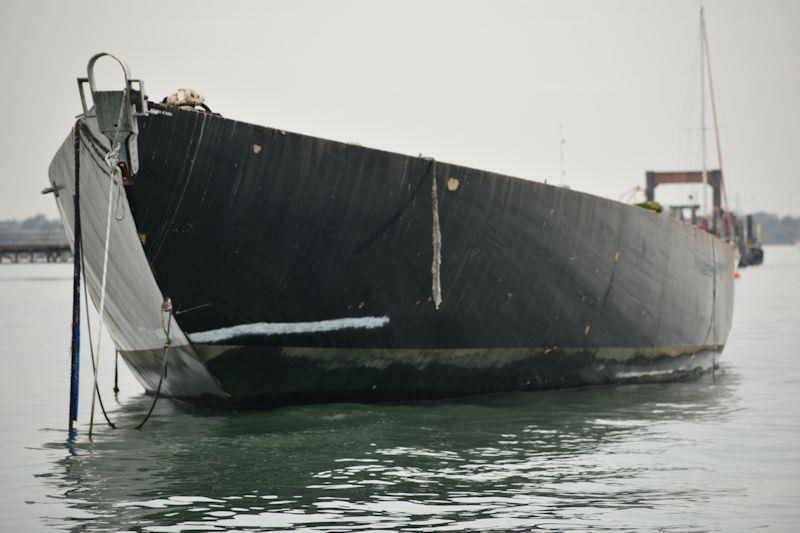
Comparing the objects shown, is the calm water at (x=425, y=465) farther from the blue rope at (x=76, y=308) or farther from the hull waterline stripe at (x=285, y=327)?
the hull waterline stripe at (x=285, y=327)

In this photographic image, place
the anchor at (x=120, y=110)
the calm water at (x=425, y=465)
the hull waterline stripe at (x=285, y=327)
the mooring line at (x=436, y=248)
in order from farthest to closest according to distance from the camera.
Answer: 1. the mooring line at (x=436, y=248)
2. the hull waterline stripe at (x=285, y=327)
3. the anchor at (x=120, y=110)
4. the calm water at (x=425, y=465)

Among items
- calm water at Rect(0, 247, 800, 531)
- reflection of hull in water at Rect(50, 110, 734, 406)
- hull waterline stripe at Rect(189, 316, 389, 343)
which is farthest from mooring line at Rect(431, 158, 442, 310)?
calm water at Rect(0, 247, 800, 531)

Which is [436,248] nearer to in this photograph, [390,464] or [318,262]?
[318,262]

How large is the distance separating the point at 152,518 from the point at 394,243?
4115mm

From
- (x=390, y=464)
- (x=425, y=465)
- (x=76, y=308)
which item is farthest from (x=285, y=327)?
(x=425, y=465)

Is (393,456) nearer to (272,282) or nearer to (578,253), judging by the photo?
Result: (272,282)

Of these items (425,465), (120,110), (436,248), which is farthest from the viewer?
(436,248)

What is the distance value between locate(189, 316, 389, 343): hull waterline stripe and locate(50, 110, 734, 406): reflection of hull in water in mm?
14

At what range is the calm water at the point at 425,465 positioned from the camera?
5922 millimetres

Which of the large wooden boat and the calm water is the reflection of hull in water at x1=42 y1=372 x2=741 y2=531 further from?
the large wooden boat

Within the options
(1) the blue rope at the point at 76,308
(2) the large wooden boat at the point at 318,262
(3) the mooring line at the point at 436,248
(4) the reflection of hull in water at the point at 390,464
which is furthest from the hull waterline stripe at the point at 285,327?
(1) the blue rope at the point at 76,308

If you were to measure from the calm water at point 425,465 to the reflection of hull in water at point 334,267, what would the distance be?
1.32 ft

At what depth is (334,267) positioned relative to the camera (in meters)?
9.20

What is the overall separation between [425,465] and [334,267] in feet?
7.91
